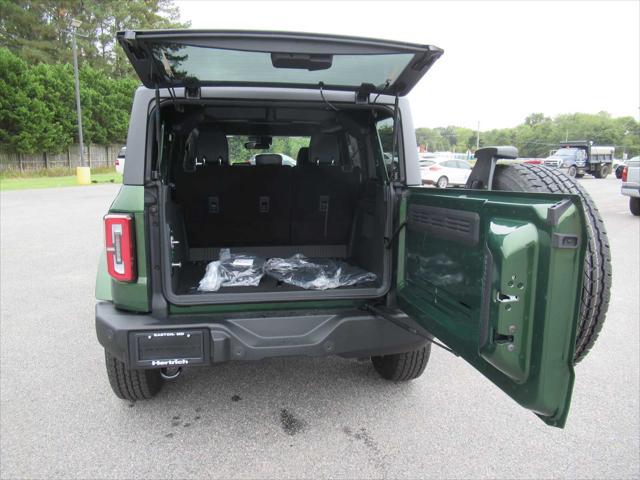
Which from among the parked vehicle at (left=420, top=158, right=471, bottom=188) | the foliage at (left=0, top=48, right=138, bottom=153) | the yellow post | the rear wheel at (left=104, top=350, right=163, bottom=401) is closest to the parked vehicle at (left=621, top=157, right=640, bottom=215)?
the parked vehicle at (left=420, top=158, right=471, bottom=188)

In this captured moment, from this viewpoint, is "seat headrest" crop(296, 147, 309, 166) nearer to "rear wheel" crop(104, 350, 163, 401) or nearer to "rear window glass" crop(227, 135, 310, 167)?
"rear window glass" crop(227, 135, 310, 167)

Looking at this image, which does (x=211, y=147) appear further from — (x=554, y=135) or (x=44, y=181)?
(x=554, y=135)

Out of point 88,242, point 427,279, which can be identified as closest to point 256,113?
point 427,279

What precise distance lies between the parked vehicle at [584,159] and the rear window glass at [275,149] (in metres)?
28.9

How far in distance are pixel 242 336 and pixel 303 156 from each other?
2.34 metres

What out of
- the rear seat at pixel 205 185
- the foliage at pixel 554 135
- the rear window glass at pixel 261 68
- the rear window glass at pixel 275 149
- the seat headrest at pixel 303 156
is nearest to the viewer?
the rear window glass at pixel 261 68

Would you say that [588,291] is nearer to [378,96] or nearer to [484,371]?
[484,371]

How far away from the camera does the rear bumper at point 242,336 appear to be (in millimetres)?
2229

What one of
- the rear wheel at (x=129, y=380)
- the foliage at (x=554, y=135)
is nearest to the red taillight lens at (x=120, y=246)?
the rear wheel at (x=129, y=380)

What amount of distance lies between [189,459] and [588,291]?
2.04 meters

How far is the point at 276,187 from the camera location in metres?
4.05

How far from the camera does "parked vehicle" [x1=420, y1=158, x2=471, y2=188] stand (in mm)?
20688

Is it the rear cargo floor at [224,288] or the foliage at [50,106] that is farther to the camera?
the foliage at [50,106]

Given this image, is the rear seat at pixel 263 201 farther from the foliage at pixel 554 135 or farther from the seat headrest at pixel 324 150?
the foliage at pixel 554 135
